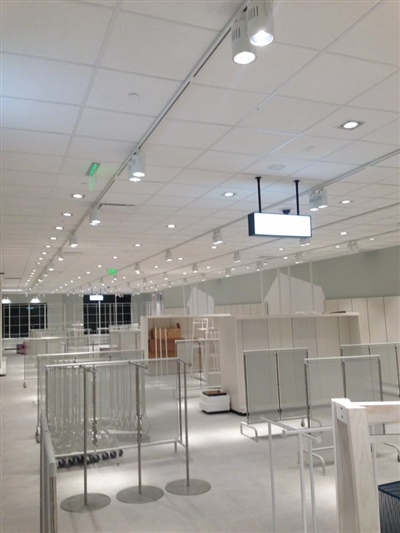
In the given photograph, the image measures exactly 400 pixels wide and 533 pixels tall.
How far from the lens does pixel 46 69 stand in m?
3.12

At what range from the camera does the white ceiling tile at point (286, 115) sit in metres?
3.81

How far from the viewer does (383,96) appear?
12.3ft

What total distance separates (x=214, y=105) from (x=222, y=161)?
1.48 metres

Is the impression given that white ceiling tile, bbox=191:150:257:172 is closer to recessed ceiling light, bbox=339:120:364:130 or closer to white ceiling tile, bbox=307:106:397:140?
white ceiling tile, bbox=307:106:397:140

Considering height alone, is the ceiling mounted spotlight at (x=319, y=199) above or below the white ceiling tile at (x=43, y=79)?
below

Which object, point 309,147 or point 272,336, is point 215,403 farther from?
point 309,147

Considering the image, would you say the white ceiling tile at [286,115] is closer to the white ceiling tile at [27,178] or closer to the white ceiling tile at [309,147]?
the white ceiling tile at [309,147]

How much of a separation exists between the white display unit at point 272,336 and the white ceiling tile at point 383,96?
595cm

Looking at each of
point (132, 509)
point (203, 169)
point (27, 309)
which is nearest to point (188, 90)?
point (203, 169)

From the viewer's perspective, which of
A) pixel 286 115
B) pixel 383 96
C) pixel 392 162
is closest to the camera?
pixel 383 96

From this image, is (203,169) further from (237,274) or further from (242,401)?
(237,274)

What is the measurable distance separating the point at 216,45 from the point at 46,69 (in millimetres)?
1202

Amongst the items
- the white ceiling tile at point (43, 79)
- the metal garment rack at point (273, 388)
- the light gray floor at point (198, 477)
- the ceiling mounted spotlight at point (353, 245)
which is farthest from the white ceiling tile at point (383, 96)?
the ceiling mounted spotlight at point (353, 245)

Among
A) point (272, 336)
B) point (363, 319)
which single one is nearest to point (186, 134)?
point (272, 336)
